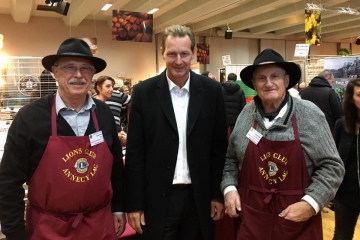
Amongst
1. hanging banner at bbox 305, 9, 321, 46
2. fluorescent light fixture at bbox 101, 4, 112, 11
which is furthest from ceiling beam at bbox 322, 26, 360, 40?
fluorescent light fixture at bbox 101, 4, 112, 11

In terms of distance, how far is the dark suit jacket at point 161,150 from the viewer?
179 centimetres

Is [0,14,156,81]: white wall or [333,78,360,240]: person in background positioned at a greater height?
[0,14,156,81]: white wall

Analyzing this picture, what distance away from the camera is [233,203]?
1.71 meters

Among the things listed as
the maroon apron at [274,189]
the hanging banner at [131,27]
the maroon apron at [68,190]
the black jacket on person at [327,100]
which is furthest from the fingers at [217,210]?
the hanging banner at [131,27]

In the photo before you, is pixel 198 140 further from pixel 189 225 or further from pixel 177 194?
pixel 189 225

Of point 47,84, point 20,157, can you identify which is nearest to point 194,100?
point 20,157

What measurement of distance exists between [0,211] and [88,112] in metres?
0.59

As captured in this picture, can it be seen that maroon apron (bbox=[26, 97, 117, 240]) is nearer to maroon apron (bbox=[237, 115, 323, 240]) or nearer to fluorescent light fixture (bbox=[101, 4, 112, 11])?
maroon apron (bbox=[237, 115, 323, 240])

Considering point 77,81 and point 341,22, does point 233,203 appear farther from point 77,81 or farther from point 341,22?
point 341,22

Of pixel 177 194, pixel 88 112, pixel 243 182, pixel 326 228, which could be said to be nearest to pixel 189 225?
pixel 177 194

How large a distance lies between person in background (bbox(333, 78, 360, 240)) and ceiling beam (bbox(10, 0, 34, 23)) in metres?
8.02

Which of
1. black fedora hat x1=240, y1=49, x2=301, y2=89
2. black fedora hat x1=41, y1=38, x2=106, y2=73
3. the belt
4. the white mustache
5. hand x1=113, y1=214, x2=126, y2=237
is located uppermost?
black fedora hat x1=41, y1=38, x2=106, y2=73

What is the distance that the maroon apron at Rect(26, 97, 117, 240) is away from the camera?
154 cm

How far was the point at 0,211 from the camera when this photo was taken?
1540 mm
